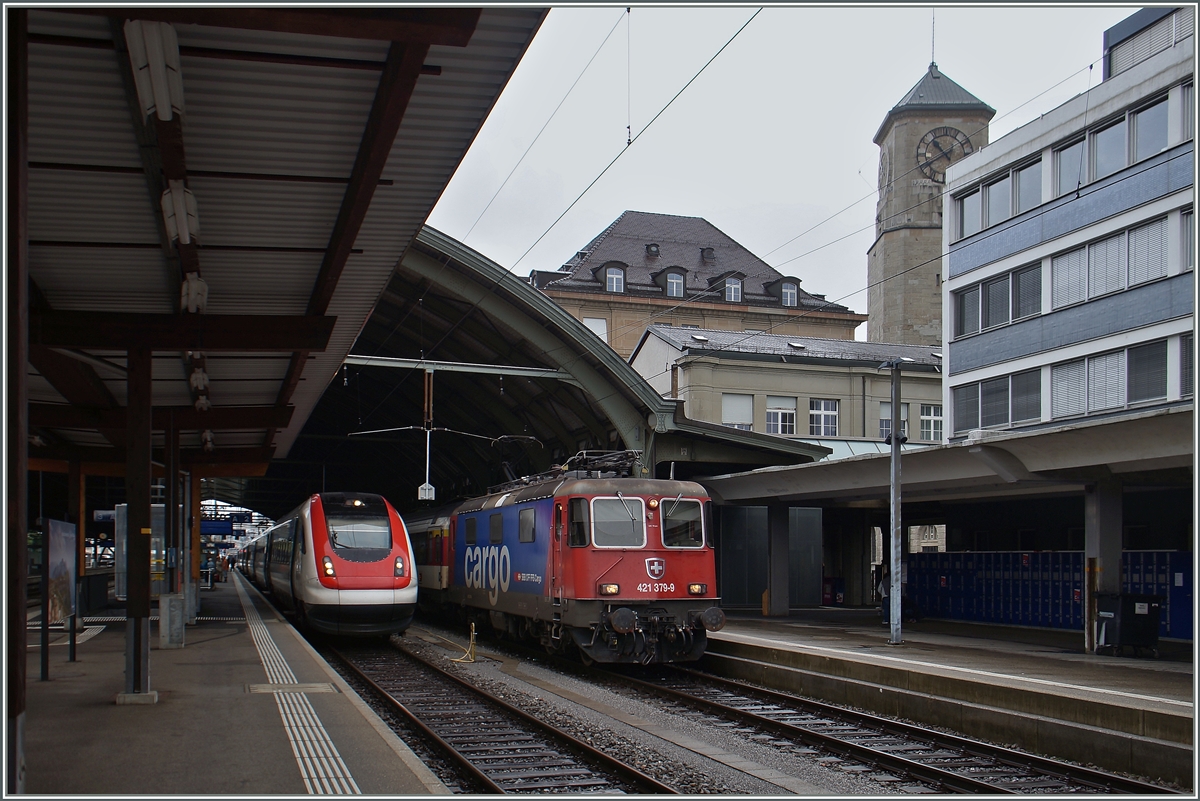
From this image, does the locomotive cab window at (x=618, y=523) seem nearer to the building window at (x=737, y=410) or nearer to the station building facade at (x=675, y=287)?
the building window at (x=737, y=410)

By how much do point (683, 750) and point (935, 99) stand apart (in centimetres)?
5651

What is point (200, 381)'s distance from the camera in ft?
53.2

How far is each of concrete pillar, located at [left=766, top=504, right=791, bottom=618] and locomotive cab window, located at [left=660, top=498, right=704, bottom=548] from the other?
11.9m

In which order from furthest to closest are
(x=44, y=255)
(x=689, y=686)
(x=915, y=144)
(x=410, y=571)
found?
(x=915, y=144) < (x=410, y=571) < (x=689, y=686) < (x=44, y=255)

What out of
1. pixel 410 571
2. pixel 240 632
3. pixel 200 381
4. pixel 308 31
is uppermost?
pixel 308 31

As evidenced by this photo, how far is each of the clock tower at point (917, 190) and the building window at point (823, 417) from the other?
18.2 meters

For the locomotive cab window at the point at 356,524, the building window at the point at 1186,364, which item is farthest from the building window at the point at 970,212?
the locomotive cab window at the point at 356,524

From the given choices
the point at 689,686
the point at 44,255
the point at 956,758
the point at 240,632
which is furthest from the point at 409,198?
the point at 240,632

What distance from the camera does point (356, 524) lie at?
19453mm

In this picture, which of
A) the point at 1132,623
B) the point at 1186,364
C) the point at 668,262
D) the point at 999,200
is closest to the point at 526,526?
the point at 1132,623

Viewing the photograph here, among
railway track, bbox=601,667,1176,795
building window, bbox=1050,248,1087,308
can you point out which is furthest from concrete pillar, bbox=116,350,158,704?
building window, bbox=1050,248,1087,308

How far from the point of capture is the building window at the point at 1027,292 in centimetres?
3206

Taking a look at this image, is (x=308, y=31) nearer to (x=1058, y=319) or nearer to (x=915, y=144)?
(x=1058, y=319)

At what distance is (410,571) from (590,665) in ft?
13.8
